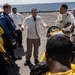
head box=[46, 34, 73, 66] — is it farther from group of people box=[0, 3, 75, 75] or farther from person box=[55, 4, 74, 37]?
person box=[55, 4, 74, 37]

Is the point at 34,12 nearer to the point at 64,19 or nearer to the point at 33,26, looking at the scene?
the point at 33,26

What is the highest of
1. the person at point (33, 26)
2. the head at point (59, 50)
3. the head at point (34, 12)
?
the head at point (59, 50)

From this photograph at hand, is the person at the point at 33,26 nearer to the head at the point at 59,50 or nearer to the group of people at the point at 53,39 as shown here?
the group of people at the point at 53,39

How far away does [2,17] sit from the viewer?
23.5 feet

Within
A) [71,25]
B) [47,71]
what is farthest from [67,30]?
[47,71]

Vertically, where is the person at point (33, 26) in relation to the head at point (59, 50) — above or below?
below

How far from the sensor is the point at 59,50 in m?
2.07

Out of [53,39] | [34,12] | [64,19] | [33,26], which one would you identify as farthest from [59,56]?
[33,26]

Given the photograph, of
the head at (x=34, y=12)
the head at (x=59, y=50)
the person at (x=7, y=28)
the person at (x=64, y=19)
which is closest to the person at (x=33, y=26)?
the head at (x=34, y=12)

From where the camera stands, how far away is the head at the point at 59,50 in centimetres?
204

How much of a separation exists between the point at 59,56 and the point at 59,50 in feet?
0.16

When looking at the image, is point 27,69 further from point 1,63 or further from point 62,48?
point 62,48

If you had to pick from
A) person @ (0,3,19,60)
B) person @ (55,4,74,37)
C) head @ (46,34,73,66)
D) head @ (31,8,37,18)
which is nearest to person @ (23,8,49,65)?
head @ (31,8,37,18)

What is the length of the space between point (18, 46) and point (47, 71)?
9.16 meters
